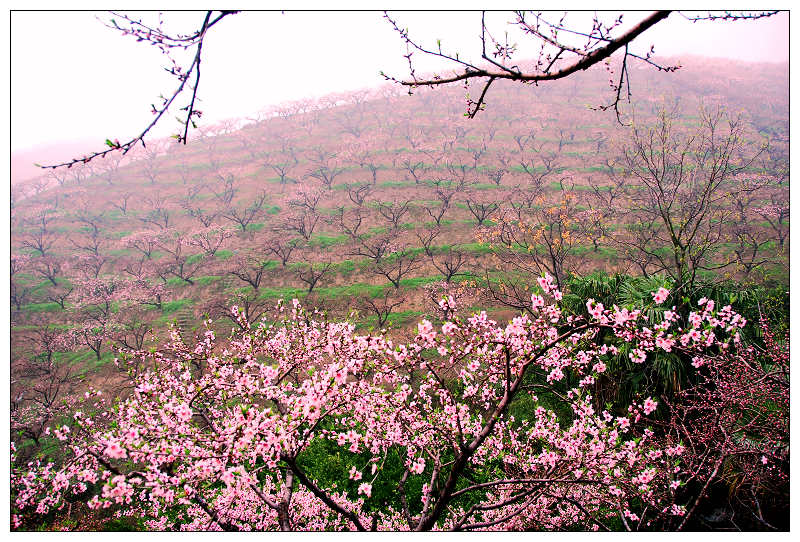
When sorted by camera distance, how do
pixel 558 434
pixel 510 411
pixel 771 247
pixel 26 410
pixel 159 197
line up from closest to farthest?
pixel 558 434
pixel 510 411
pixel 26 410
pixel 771 247
pixel 159 197

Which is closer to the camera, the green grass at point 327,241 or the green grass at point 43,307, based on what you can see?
the green grass at point 43,307

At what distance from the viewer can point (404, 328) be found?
18891 mm

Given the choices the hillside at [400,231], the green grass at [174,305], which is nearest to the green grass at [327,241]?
the hillside at [400,231]

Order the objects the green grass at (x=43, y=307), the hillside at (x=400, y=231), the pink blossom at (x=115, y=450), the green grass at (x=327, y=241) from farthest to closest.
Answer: the green grass at (x=327, y=241), the green grass at (x=43, y=307), the hillside at (x=400, y=231), the pink blossom at (x=115, y=450)

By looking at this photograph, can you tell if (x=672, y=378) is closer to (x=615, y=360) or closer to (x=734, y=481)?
(x=615, y=360)

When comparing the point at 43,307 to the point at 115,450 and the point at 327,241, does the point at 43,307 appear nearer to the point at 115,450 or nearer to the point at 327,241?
the point at 327,241

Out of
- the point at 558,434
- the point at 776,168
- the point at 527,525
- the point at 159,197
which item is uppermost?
the point at 159,197

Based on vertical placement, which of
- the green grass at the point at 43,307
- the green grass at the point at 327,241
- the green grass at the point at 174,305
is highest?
the green grass at the point at 327,241

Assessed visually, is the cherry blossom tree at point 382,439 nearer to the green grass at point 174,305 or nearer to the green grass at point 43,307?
the green grass at point 174,305

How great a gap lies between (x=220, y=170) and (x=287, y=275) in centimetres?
3453

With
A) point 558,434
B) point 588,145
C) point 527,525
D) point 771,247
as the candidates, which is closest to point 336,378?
point 527,525

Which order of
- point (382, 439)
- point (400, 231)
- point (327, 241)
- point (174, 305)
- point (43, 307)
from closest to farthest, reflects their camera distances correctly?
point (382, 439), point (174, 305), point (43, 307), point (327, 241), point (400, 231)

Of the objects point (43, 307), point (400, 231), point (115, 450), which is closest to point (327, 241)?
point (400, 231)

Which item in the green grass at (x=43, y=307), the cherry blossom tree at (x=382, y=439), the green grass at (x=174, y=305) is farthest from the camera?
the green grass at (x=43, y=307)
